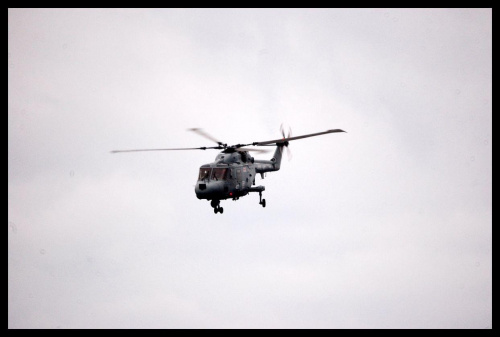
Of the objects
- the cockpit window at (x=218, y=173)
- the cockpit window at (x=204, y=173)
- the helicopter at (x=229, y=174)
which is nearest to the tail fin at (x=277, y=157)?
the helicopter at (x=229, y=174)

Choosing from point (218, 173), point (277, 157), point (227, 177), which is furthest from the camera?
point (277, 157)

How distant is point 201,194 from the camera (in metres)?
49.9

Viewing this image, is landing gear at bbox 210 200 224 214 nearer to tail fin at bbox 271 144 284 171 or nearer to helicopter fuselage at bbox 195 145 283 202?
helicopter fuselage at bbox 195 145 283 202

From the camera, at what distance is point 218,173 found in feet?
167

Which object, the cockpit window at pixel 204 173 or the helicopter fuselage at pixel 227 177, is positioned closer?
the helicopter fuselage at pixel 227 177

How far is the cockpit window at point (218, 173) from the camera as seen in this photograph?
5080 cm

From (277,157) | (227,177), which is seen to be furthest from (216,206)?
(277,157)

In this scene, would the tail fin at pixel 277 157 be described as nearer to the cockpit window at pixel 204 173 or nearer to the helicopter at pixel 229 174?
the helicopter at pixel 229 174

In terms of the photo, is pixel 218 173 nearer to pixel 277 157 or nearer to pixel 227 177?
pixel 227 177

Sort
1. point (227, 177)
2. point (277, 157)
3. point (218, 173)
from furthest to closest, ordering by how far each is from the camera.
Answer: point (277, 157) → point (227, 177) → point (218, 173)

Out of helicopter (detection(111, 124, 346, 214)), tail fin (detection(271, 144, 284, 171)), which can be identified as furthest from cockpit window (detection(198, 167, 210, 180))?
tail fin (detection(271, 144, 284, 171))
